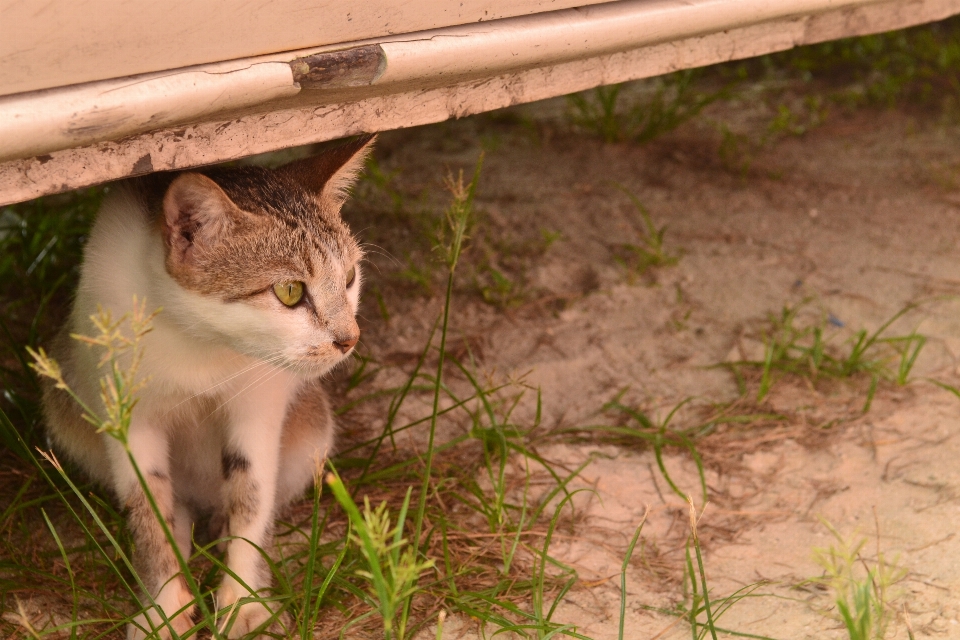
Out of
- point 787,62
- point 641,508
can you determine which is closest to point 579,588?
point 641,508

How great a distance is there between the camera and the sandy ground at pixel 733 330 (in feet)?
7.95

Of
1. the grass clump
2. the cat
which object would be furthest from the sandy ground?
the grass clump

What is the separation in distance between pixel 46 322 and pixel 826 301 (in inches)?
118

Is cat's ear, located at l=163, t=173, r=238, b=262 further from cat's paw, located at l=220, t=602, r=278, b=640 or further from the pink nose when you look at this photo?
cat's paw, located at l=220, t=602, r=278, b=640

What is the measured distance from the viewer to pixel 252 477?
2383 millimetres

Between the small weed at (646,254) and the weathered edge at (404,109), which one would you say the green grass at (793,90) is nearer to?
the small weed at (646,254)

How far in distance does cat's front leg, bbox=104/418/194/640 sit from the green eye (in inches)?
20.2

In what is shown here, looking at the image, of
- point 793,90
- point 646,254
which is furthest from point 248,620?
point 793,90

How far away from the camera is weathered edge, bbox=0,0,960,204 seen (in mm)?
1850

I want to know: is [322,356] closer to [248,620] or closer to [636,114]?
[248,620]

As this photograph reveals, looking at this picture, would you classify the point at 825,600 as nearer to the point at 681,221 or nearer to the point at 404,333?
the point at 404,333

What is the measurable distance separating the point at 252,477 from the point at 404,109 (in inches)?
40.3

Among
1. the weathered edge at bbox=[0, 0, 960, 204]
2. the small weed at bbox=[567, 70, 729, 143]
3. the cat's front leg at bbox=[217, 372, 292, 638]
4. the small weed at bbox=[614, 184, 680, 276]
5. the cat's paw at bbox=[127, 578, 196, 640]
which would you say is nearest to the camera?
the weathered edge at bbox=[0, 0, 960, 204]

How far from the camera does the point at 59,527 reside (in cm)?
260
